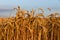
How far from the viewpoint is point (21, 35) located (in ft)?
13.4

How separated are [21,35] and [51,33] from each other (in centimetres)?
54

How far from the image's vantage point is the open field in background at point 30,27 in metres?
3.89

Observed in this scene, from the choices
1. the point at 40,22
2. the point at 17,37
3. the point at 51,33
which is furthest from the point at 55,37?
the point at 17,37

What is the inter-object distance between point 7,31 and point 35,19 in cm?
56

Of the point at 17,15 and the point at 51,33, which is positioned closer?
the point at 51,33

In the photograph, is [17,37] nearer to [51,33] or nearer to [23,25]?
[23,25]

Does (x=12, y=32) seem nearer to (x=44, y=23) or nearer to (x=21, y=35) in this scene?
(x=21, y=35)

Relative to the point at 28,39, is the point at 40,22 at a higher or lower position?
higher

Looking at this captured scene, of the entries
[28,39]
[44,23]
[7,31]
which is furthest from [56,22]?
[7,31]

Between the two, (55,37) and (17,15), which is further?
(17,15)

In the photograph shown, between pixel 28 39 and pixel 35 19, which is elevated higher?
pixel 35 19

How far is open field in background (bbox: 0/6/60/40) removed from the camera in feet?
12.8

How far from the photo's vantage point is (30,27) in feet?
13.1

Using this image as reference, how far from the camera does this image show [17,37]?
4.04m
